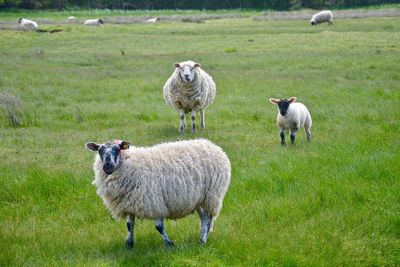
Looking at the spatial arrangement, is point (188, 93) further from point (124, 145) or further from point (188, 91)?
point (124, 145)

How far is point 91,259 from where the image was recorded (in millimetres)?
6762

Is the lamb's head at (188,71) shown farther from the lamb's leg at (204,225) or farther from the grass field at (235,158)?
the lamb's leg at (204,225)

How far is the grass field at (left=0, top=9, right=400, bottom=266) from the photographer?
7.21 metres

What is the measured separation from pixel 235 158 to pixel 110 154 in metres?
4.92

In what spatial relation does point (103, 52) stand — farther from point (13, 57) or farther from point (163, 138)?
point (163, 138)

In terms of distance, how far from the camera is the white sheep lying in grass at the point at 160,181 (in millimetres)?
7145

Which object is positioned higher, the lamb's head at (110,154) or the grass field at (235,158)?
the lamb's head at (110,154)

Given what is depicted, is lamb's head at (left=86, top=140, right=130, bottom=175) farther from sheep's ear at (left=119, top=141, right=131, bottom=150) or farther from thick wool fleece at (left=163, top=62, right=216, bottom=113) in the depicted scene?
thick wool fleece at (left=163, top=62, right=216, bottom=113)

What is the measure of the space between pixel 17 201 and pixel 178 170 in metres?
3.46

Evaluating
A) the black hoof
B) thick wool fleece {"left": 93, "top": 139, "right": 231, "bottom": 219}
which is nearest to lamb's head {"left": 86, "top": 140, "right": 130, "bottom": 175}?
thick wool fleece {"left": 93, "top": 139, "right": 231, "bottom": 219}

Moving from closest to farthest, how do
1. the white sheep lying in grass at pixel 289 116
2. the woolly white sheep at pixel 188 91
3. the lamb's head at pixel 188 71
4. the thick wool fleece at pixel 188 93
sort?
the white sheep lying in grass at pixel 289 116
the lamb's head at pixel 188 71
the woolly white sheep at pixel 188 91
the thick wool fleece at pixel 188 93

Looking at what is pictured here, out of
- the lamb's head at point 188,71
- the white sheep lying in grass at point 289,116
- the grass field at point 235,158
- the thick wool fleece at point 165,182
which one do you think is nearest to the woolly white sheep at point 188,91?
the lamb's head at point 188,71

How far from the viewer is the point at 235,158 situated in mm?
11609

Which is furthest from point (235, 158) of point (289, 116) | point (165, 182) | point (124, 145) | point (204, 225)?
point (124, 145)
